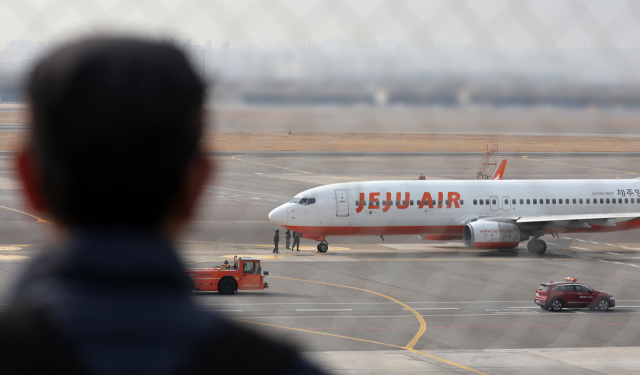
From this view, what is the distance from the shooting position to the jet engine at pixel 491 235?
99.2 ft

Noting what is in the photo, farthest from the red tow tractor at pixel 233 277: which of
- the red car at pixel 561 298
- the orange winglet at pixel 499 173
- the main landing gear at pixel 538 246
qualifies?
the orange winglet at pixel 499 173

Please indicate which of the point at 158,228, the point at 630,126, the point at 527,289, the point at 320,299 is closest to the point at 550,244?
the point at 527,289

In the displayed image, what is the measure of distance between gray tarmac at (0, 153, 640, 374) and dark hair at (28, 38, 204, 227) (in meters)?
4.91

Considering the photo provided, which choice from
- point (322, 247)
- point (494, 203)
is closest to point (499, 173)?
point (494, 203)

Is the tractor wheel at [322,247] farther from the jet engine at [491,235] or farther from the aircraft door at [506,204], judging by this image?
the aircraft door at [506,204]

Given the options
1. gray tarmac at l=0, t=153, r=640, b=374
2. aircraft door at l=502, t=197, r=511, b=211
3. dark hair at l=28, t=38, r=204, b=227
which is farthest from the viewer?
aircraft door at l=502, t=197, r=511, b=211

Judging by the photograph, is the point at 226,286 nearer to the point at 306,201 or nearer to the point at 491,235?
the point at 306,201

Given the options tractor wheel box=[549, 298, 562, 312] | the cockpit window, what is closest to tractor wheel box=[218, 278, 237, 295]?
the cockpit window

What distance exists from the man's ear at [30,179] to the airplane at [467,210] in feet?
93.6

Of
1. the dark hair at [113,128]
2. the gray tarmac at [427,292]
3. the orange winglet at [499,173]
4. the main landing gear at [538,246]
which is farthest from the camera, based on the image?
the orange winglet at [499,173]

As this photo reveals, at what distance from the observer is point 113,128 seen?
1.24m

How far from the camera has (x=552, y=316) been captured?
20.8 metres

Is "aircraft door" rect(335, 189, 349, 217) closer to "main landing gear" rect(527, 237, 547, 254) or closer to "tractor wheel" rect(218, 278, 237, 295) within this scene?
"tractor wheel" rect(218, 278, 237, 295)

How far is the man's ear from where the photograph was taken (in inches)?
52.1
